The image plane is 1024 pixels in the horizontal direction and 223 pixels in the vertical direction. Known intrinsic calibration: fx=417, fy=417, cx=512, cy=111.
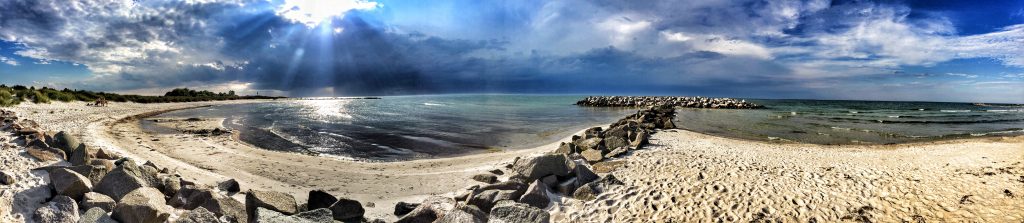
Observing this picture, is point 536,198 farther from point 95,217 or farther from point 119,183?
point 119,183

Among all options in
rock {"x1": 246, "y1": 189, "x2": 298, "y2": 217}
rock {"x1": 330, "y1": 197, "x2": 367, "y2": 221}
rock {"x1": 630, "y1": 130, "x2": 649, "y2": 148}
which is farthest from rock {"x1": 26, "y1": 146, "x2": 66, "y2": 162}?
rock {"x1": 630, "y1": 130, "x2": 649, "y2": 148}

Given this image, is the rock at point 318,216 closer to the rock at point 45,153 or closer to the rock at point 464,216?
the rock at point 464,216

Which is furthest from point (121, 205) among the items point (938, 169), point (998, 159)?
point (998, 159)

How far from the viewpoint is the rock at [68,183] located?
622 cm

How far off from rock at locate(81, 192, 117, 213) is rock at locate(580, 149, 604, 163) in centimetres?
979

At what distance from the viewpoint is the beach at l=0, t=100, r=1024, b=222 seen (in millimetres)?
7469

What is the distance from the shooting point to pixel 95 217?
216 inches

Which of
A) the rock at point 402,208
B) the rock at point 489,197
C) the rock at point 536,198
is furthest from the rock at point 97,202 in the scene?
the rock at point 536,198

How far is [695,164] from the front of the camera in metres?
11.6

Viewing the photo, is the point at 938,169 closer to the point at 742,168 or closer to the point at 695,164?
the point at 742,168

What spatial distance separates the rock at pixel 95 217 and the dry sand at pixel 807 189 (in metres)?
6.42

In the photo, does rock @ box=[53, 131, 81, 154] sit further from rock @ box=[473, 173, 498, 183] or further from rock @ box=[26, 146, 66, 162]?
rock @ box=[473, 173, 498, 183]

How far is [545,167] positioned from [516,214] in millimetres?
2889

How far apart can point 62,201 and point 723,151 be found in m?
16.2
